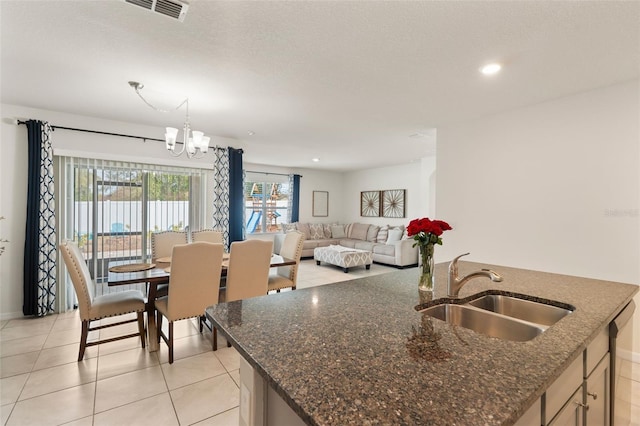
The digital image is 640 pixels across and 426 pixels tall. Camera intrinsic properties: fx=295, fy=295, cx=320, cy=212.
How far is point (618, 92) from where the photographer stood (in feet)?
8.61

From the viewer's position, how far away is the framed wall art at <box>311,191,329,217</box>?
→ 335 inches

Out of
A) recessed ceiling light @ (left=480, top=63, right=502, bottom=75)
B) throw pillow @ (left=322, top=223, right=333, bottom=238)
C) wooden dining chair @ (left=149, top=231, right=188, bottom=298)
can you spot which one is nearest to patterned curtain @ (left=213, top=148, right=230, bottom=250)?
wooden dining chair @ (left=149, top=231, right=188, bottom=298)

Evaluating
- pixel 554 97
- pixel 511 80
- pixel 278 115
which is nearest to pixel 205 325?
pixel 278 115

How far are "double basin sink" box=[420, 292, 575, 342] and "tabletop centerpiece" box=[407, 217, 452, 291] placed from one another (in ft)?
0.57

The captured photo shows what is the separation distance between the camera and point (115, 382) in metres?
2.17

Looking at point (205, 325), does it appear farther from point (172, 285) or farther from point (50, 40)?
point (50, 40)

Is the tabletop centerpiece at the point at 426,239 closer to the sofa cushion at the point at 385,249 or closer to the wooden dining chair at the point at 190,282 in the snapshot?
the wooden dining chair at the point at 190,282

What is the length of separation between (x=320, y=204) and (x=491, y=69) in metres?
6.49

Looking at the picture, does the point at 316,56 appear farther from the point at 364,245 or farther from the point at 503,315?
the point at 364,245

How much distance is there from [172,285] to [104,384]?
0.79 m

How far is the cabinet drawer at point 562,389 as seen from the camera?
888 mm

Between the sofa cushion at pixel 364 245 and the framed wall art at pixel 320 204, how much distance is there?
177cm

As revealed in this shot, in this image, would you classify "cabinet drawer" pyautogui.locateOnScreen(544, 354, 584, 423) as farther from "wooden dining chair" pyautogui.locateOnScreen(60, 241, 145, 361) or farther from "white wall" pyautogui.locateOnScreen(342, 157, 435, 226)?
"white wall" pyautogui.locateOnScreen(342, 157, 435, 226)

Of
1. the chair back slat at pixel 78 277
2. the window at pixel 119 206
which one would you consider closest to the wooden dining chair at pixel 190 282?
the chair back slat at pixel 78 277
